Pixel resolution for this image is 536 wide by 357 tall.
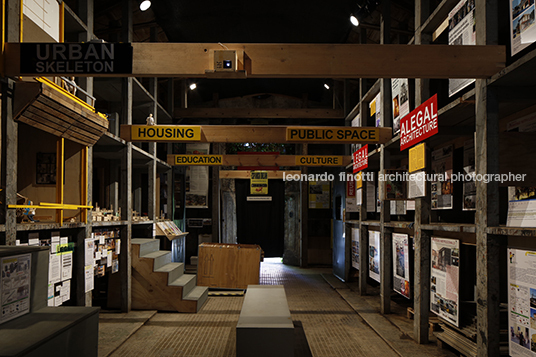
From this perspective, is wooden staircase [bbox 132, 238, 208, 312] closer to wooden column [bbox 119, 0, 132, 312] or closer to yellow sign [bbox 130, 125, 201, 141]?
wooden column [bbox 119, 0, 132, 312]

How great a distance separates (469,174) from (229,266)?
15.5ft

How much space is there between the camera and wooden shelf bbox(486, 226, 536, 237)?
252 centimetres

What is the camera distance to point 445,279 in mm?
3924

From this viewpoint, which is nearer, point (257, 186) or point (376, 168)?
point (376, 168)

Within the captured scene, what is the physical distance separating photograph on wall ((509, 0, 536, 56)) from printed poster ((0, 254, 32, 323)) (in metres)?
3.91

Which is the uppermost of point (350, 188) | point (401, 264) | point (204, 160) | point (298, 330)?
point (204, 160)

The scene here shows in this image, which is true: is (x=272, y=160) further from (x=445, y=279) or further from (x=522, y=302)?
(x=522, y=302)

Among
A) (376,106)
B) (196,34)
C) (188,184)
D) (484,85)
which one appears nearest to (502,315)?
(484,85)

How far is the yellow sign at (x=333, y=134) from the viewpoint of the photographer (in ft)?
17.4

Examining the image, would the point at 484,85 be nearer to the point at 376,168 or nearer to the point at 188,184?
the point at 376,168

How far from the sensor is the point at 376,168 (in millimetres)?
7605

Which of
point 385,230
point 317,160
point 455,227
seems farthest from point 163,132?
point 455,227

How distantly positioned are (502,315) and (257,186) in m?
7.68

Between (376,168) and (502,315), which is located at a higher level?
(376,168)
